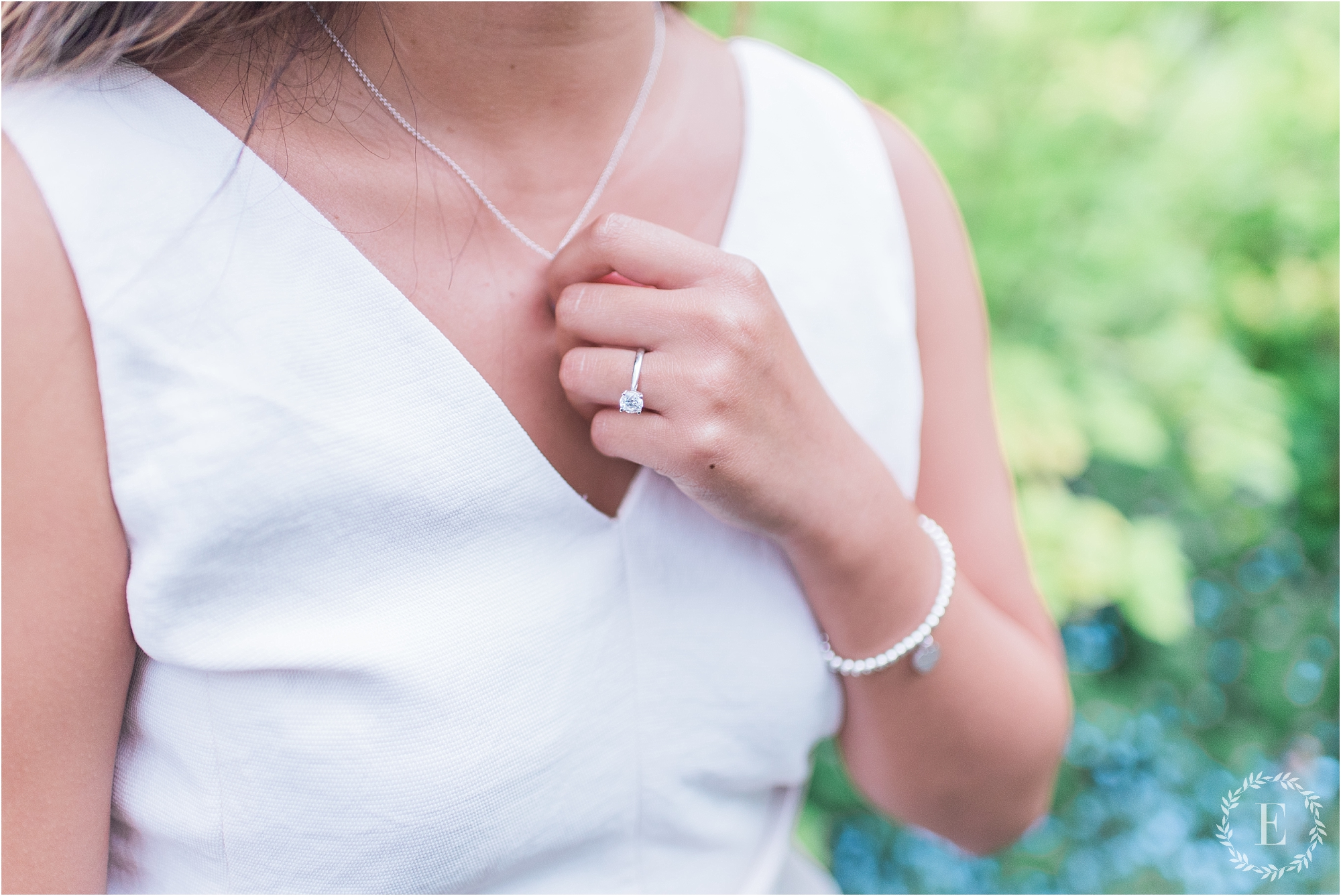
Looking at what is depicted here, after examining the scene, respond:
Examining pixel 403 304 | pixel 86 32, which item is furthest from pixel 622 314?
pixel 86 32

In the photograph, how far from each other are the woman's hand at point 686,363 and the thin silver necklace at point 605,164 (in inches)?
3.1

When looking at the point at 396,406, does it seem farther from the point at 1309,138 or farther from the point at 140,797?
the point at 1309,138

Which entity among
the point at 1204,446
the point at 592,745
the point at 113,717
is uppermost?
the point at 113,717

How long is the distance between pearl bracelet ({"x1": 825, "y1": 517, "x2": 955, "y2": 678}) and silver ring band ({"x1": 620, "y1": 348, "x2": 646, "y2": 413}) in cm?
39

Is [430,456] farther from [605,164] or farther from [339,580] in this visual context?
[605,164]

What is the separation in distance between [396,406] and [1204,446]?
1.92 m

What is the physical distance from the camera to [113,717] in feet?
2.63

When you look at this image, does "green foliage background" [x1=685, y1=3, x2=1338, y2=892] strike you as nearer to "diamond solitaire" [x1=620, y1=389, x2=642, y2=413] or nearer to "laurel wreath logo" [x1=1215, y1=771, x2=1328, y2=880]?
"laurel wreath logo" [x1=1215, y1=771, x2=1328, y2=880]

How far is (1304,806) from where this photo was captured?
2.35 meters

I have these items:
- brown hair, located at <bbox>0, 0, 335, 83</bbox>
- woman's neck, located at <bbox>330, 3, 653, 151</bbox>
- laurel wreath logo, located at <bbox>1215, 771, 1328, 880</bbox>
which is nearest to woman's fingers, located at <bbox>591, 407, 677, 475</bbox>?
woman's neck, located at <bbox>330, 3, 653, 151</bbox>

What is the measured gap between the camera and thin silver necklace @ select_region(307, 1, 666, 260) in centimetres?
88

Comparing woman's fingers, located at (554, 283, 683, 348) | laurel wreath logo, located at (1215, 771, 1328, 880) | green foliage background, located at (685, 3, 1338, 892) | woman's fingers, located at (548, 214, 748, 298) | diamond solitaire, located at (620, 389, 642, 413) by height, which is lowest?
laurel wreath logo, located at (1215, 771, 1328, 880)

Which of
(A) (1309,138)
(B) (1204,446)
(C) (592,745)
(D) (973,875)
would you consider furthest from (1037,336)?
(C) (592,745)

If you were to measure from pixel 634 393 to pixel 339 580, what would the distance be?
0.30m
